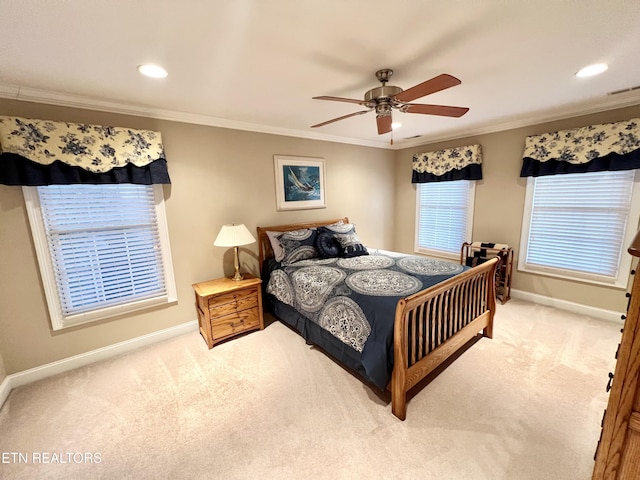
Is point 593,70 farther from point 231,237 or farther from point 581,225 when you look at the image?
point 231,237

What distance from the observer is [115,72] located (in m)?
1.78

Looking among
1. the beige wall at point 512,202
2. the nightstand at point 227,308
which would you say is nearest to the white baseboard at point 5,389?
the nightstand at point 227,308

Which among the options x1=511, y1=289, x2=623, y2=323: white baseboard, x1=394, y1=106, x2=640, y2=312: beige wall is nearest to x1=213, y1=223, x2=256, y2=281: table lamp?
x1=394, y1=106, x2=640, y2=312: beige wall

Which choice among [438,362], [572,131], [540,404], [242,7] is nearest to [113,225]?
[242,7]

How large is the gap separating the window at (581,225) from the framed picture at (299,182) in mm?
2749

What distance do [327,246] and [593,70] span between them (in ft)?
8.97

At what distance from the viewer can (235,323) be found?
2768 millimetres

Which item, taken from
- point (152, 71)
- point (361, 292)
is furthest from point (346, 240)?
point (152, 71)

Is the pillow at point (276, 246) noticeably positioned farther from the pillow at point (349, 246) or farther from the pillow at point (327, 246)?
the pillow at point (349, 246)

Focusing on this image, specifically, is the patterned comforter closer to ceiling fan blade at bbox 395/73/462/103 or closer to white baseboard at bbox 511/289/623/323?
ceiling fan blade at bbox 395/73/462/103

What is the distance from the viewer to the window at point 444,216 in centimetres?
401

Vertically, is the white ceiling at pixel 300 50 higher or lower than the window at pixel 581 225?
higher

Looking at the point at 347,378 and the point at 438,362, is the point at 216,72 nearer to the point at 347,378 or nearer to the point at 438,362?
the point at 347,378

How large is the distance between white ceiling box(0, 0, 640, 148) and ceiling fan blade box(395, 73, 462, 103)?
273 millimetres
